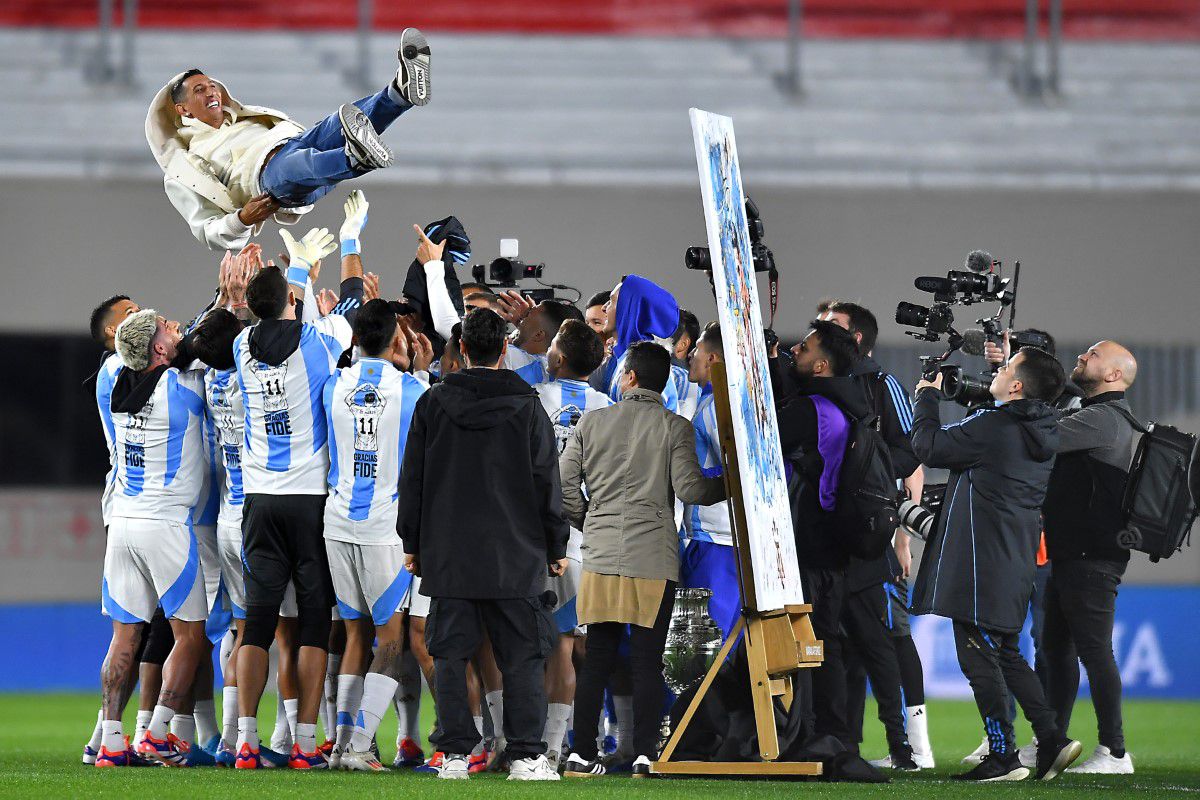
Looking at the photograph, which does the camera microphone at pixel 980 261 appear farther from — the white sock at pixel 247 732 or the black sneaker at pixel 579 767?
the white sock at pixel 247 732

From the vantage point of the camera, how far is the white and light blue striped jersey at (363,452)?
6.44 m

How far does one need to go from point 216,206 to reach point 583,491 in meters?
1.99

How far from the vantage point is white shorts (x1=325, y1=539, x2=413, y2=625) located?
21.1 feet

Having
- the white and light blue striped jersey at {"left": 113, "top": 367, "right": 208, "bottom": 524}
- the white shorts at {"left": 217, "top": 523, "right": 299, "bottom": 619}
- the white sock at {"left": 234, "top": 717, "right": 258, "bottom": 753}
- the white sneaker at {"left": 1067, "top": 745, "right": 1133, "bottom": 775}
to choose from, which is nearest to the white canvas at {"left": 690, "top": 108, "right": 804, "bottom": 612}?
the white sneaker at {"left": 1067, "top": 745, "right": 1133, "bottom": 775}

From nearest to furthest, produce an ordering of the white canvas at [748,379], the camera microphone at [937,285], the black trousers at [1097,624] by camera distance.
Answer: the white canvas at [748,379], the camera microphone at [937,285], the black trousers at [1097,624]

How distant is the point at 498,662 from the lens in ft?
19.3

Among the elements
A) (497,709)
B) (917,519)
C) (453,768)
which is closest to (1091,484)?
(917,519)

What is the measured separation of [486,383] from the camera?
19.5 feet

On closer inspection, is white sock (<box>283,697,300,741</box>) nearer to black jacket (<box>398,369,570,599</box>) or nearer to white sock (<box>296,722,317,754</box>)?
white sock (<box>296,722,317,754</box>)

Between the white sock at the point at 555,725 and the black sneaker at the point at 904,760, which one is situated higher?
the white sock at the point at 555,725

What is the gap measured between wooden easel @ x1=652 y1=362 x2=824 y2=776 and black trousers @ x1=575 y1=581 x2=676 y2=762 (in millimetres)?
182

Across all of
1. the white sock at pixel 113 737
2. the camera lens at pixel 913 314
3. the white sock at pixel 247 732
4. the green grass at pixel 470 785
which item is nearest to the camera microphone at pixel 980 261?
the camera lens at pixel 913 314

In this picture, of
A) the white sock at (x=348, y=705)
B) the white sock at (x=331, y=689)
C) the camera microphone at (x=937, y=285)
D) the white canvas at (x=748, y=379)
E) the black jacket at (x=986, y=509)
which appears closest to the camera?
the white canvas at (x=748, y=379)

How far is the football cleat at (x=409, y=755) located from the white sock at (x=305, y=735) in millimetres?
357
